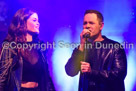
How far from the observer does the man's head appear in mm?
2764

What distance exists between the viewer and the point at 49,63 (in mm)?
2773

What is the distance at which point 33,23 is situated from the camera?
2.81 meters

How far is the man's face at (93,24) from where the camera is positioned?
2.76 metres

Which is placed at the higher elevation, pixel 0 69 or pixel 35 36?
pixel 35 36

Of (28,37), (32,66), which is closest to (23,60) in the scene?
(32,66)

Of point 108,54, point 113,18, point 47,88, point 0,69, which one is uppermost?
point 113,18

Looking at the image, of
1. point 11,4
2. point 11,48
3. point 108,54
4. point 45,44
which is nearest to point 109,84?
point 108,54

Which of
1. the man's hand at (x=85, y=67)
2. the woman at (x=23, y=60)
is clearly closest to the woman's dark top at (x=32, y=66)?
the woman at (x=23, y=60)

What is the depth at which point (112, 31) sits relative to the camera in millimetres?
2791

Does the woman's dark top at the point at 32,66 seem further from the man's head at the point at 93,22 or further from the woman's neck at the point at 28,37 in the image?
the man's head at the point at 93,22

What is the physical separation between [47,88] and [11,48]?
2.00 ft

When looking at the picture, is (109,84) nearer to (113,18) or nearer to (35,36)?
(113,18)

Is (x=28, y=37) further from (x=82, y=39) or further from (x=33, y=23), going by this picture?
(x=82, y=39)

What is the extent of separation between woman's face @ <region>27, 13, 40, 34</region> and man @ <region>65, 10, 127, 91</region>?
1.71 ft
